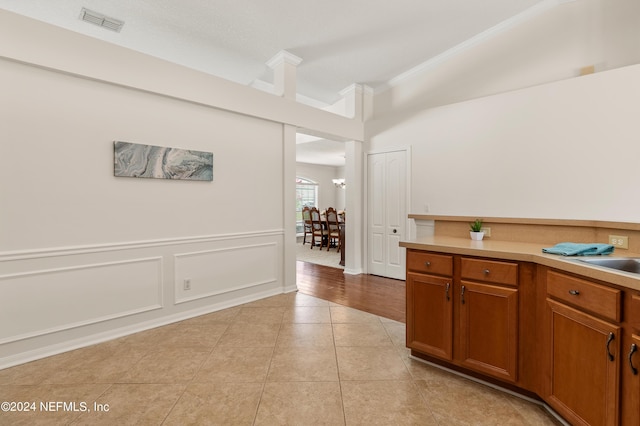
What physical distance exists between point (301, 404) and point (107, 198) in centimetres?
238

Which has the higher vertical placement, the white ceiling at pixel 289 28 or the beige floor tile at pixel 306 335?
the white ceiling at pixel 289 28

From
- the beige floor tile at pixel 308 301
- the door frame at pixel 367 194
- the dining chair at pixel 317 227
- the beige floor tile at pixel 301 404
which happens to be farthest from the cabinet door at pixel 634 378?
the dining chair at pixel 317 227

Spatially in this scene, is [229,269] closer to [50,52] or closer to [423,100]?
→ [50,52]

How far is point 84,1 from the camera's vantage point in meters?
2.74

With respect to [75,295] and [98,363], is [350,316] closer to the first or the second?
[98,363]

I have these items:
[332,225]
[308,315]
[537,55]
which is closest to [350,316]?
[308,315]

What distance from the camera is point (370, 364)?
222cm

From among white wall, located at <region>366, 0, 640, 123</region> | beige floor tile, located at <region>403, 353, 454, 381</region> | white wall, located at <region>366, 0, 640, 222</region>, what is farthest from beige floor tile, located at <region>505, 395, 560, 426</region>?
white wall, located at <region>366, 0, 640, 123</region>

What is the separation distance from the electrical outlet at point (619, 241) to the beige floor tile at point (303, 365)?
2.05 m

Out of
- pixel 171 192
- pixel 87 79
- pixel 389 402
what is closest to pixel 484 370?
pixel 389 402

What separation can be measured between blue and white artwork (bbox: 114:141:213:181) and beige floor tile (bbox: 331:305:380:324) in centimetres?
207

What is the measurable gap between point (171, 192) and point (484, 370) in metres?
3.11

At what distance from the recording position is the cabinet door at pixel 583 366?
4.22 feet

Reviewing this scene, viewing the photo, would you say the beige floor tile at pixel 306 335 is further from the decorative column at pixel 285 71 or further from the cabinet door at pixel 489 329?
the decorative column at pixel 285 71
